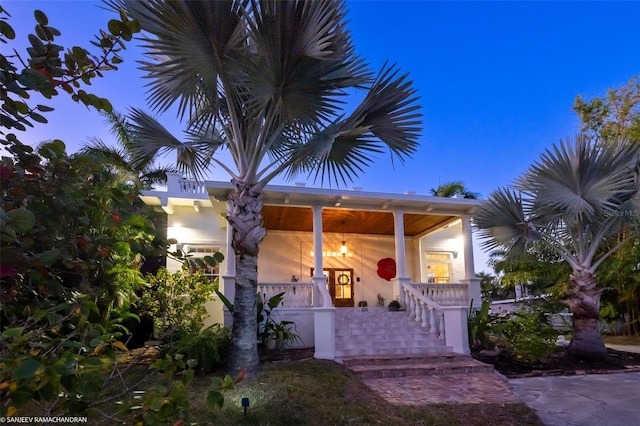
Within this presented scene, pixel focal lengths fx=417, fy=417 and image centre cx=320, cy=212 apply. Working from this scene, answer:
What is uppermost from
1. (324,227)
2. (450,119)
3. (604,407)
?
(450,119)

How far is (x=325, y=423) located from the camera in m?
5.21

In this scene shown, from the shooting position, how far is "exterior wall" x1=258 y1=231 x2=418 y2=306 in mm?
14195

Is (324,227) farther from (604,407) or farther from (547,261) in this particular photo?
(604,407)

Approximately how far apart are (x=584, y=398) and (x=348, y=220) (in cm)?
816

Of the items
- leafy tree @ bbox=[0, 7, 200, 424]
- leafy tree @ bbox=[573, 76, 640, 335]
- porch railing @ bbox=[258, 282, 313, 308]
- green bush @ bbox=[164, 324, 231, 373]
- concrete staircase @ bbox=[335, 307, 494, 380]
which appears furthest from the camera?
leafy tree @ bbox=[573, 76, 640, 335]

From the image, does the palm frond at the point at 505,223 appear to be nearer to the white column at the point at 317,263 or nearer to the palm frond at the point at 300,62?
the white column at the point at 317,263

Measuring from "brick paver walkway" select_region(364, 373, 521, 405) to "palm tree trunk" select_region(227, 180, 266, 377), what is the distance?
229 centimetres

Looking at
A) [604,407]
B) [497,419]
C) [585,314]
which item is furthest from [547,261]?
[497,419]

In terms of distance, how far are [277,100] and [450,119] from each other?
9987 millimetres

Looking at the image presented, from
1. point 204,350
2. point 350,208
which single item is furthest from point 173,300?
point 350,208

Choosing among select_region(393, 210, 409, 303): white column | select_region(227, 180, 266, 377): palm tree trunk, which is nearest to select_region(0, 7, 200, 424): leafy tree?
select_region(227, 180, 266, 377): palm tree trunk

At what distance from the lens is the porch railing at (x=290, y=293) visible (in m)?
11.1

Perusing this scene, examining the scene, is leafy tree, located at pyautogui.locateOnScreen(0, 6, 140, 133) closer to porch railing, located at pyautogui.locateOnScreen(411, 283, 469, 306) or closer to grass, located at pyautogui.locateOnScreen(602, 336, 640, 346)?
porch railing, located at pyautogui.locateOnScreen(411, 283, 469, 306)

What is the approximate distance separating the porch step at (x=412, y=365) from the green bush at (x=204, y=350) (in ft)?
8.50
